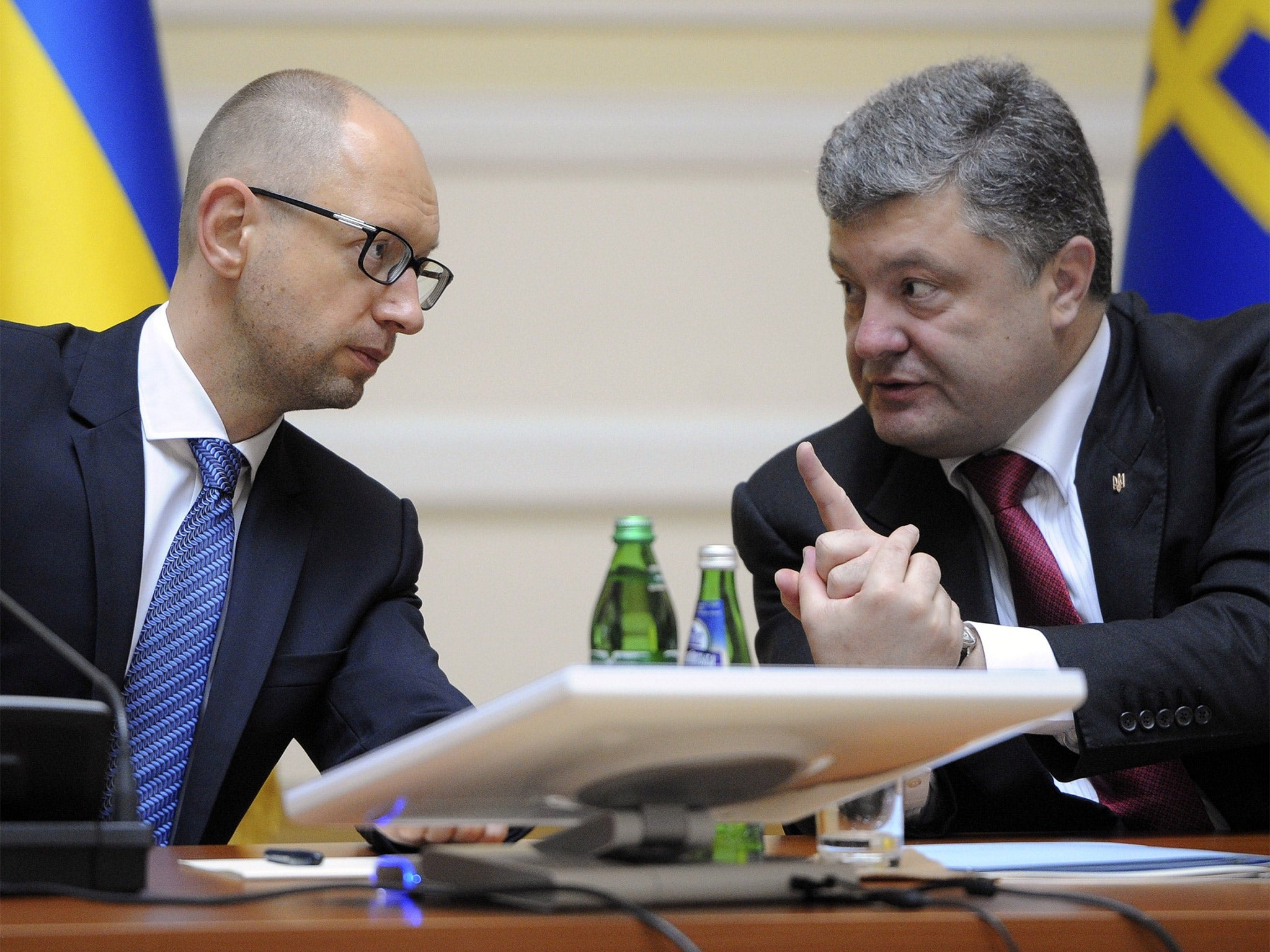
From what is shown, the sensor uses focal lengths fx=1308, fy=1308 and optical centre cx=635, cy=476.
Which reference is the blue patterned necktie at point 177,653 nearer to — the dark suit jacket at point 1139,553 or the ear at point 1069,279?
the dark suit jacket at point 1139,553

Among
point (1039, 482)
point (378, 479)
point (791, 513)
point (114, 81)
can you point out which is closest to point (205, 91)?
point (114, 81)

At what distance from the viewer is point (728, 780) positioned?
776mm

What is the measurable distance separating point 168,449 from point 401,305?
1.14 ft

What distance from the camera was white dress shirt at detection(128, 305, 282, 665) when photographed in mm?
1570

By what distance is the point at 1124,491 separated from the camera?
66.7 inches

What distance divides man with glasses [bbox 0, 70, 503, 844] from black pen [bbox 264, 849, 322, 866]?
0.53 m

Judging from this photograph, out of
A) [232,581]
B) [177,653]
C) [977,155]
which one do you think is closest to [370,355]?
[232,581]

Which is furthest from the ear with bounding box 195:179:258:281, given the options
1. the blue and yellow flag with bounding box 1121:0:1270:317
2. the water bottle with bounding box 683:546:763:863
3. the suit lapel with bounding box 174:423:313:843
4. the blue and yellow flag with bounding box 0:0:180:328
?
the blue and yellow flag with bounding box 1121:0:1270:317

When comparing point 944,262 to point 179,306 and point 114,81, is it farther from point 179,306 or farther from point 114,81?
point 114,81

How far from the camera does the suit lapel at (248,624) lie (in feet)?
4.94

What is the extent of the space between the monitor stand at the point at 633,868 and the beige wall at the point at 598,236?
6.48 ft

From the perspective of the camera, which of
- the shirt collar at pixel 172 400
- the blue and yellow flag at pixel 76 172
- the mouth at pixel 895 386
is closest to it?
the shirt collar at pixel 172 400

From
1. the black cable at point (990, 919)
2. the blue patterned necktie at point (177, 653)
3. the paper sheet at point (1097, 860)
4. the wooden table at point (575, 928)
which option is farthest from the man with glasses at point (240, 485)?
the black cable at point (990, 919)

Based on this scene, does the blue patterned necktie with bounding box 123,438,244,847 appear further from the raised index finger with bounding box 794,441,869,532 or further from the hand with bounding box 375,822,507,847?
the raised index finger with bounding box 794,441,869,532
